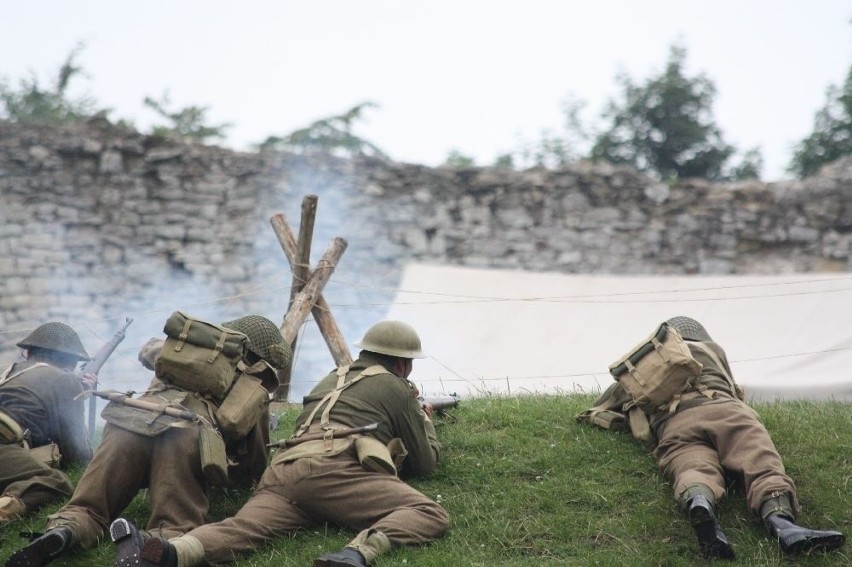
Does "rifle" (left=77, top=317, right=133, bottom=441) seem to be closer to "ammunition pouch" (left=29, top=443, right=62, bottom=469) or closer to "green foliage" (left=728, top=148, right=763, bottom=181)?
"ammunition pouch" (left=29, top=443, right=62, bottom=469)

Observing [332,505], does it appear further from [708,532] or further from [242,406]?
[708,532]

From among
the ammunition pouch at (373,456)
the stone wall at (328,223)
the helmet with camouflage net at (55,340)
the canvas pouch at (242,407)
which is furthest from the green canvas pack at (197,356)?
the stone wall at (328,223)

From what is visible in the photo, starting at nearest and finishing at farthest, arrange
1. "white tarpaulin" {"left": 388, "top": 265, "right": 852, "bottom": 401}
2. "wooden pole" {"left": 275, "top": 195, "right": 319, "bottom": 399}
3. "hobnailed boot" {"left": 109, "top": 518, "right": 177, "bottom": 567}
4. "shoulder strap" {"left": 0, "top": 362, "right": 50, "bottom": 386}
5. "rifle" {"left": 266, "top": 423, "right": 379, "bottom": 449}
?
"hobnailed boot" {"left": 109, "top": 518, "right": 177, "bottom": 567} → "rifle" {"left": 266, "top": 423, "right": 379, "bottom": 449} → "shoulder strap" {"left": 0, "top": 362, "right": 50, "bottom": 386} → "wooden pole" {"left": 275, "top": 195, "right": 319, "bottom": 399} → "white tarpaulin" {"left": 388, "top": 265, "right": 852, "bottom": 401}

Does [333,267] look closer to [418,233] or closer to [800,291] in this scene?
[418,233]

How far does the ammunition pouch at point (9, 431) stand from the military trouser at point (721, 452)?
3.93 metres

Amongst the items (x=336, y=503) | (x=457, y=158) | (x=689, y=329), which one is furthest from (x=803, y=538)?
(x=457, y=158)

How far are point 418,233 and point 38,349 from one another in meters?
6.51

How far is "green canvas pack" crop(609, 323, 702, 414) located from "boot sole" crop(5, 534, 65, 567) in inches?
130

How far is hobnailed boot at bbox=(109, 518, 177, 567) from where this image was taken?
4.76 metres

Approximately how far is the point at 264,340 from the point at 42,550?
1.84 metres

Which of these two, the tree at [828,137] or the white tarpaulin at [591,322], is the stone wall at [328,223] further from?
the tree at [828,137]

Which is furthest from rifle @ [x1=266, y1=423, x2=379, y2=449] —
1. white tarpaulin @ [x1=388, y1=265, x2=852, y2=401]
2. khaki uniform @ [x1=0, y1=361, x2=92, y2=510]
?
white tarpaulin @ [x1=388, y1=265, x2=852, y2=401]

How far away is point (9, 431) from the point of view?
20.6 ft

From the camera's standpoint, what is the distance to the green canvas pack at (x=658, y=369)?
599 cm
